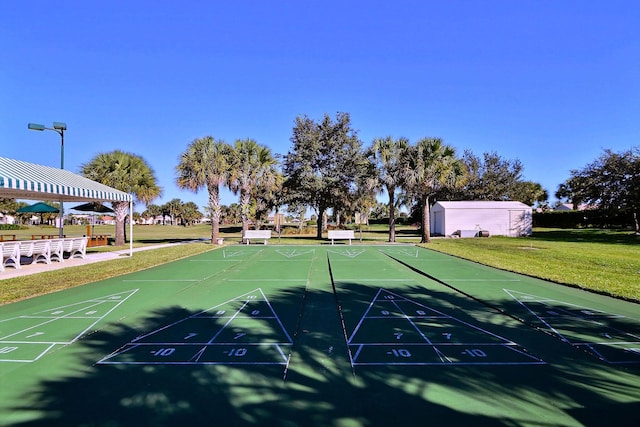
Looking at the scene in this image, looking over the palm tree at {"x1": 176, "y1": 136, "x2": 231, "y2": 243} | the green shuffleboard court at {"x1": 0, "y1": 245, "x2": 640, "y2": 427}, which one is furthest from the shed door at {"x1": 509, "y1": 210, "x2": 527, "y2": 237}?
the green shuffleboard court at {"x1": 0, "y1": 245, "x2": 640, "y2": 427}

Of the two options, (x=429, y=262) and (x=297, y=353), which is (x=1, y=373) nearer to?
(x=297, y=353)

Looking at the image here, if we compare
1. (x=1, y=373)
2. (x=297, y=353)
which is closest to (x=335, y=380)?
(x=297, y=353)

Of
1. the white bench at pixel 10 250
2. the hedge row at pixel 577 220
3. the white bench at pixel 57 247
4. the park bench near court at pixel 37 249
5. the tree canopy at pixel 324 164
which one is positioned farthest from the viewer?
the hedge row at pixel 577 220

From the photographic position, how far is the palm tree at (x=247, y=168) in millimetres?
23594

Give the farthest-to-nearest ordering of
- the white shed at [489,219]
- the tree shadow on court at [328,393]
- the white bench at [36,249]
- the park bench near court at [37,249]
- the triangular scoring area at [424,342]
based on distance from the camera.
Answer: the white shed at [489,219]
the white bench at [36,249]
the park bench near court at [37,249]
the triangular scoring area at [424,342]
the tree shadow on court at [328,393]

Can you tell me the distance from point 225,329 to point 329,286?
13.1ft

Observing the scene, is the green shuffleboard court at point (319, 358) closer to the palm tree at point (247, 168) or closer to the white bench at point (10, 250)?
the white bench at point (10, 250)

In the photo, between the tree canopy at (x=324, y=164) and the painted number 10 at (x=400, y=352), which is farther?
the tree canopy at (x=324, y=164)

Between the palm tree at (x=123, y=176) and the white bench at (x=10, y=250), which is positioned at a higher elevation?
the palm tree at (x=123, y=176)

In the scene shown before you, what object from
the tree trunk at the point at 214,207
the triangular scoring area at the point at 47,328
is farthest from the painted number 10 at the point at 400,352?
the tree trunk at the point at 214,207

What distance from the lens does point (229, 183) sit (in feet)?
77.2

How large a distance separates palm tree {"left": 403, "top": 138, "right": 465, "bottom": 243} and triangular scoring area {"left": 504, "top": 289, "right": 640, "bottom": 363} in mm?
15662

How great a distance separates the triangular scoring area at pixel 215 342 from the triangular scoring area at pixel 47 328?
1.15 m

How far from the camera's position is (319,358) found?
435 centimetres
